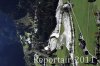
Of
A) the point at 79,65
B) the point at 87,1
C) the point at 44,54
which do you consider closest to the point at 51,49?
the point at 44,54

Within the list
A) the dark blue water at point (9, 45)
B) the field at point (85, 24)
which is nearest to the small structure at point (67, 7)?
the field at point (85, 24)

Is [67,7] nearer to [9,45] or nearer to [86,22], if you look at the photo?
[86,22]

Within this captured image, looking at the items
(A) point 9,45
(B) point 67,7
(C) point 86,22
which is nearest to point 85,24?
(C) point 86,22

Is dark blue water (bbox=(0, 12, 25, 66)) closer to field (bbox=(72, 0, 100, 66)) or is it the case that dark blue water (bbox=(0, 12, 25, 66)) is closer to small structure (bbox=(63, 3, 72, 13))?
small structure (bbox=(63, 3, 72, 13))

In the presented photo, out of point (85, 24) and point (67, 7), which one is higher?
point (67, 7)

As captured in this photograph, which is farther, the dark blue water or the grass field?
the dark blue water

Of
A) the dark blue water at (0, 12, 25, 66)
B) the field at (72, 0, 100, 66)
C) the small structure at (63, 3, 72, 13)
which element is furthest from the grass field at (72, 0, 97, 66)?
the dark blue water at (0, 12, 25, 66)

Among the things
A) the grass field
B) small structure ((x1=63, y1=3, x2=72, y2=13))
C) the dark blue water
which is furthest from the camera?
the dark blue water

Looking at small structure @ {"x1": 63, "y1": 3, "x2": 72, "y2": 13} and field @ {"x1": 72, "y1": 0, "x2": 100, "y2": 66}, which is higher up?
small structure @ {"x1": 63, "y1": 3, "x2": 72, "y2": 13}

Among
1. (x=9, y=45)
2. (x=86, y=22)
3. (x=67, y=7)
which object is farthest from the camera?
(x=9, y=45)
